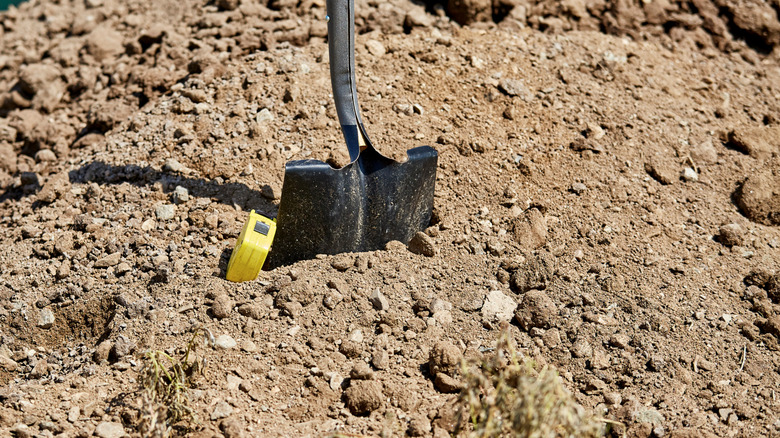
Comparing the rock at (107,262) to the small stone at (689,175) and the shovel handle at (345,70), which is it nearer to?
the shovel handle at (345,70)

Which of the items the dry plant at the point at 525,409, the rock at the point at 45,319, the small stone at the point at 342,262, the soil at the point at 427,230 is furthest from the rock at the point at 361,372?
the rock at the point at 45,319

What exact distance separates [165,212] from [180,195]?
0.11 meters

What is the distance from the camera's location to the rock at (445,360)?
2.47m

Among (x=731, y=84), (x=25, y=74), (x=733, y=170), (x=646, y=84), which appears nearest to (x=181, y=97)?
(x=25, y=74)

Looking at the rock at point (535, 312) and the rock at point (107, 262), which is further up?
the rock at point (535, 312)

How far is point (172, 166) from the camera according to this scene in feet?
11.0

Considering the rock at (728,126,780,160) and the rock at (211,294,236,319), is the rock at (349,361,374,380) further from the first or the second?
the rock at (728,126,780,160)

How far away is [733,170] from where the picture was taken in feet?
11.4

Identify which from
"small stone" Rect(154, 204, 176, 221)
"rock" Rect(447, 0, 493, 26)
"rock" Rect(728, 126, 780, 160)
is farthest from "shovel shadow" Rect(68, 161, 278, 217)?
"rock" Rect(728, 126, 780, 160)

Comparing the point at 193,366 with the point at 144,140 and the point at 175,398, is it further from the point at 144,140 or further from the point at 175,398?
the point at 144,140

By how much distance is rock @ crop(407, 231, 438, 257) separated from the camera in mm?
2967

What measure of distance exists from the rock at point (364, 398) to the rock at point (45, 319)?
1.27 metres

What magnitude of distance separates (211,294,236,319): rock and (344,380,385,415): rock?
58 centimetres

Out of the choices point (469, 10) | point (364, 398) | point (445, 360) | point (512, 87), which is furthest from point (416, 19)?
point (364, 398)
